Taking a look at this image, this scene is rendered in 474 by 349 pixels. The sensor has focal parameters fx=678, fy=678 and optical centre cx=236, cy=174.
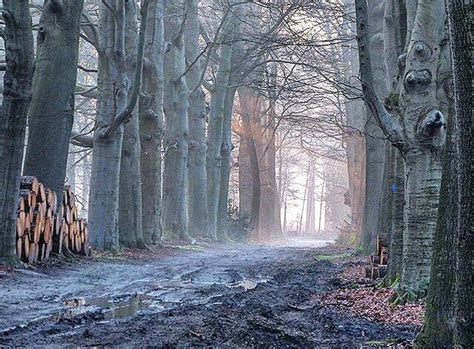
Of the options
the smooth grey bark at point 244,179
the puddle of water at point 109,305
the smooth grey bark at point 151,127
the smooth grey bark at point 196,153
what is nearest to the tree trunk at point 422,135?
the puddle of water at point 109,305

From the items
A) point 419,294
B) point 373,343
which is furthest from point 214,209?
point 373,343

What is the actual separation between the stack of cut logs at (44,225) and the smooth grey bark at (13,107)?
0.59 m

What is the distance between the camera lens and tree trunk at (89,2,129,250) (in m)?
14.4

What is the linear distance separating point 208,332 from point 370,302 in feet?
10.9

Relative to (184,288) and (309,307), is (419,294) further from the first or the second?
(184,288)

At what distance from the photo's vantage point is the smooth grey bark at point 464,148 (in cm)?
299

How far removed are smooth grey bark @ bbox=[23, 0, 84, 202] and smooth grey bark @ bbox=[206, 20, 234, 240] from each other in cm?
1427

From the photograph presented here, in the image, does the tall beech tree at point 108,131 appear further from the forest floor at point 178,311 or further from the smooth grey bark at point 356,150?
the smooth grey bark at point 356,150

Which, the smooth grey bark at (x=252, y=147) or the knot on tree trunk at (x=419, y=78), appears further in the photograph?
Answer: the smooth grey bark at (x=252, y=147)

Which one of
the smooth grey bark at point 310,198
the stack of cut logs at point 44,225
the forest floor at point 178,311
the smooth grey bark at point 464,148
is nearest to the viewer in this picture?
the smooth grey bark at point 464,148

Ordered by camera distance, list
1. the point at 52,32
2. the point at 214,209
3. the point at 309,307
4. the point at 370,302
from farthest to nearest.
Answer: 1. the point at 214,209
2. the point at 52,32
3. the point at 370,302
4. the point at 309,307

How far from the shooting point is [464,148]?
302 centimetres

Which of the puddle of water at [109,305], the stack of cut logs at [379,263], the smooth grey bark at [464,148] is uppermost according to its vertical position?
the smooth grey bark at [464,148]

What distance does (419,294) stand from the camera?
25.0ft
